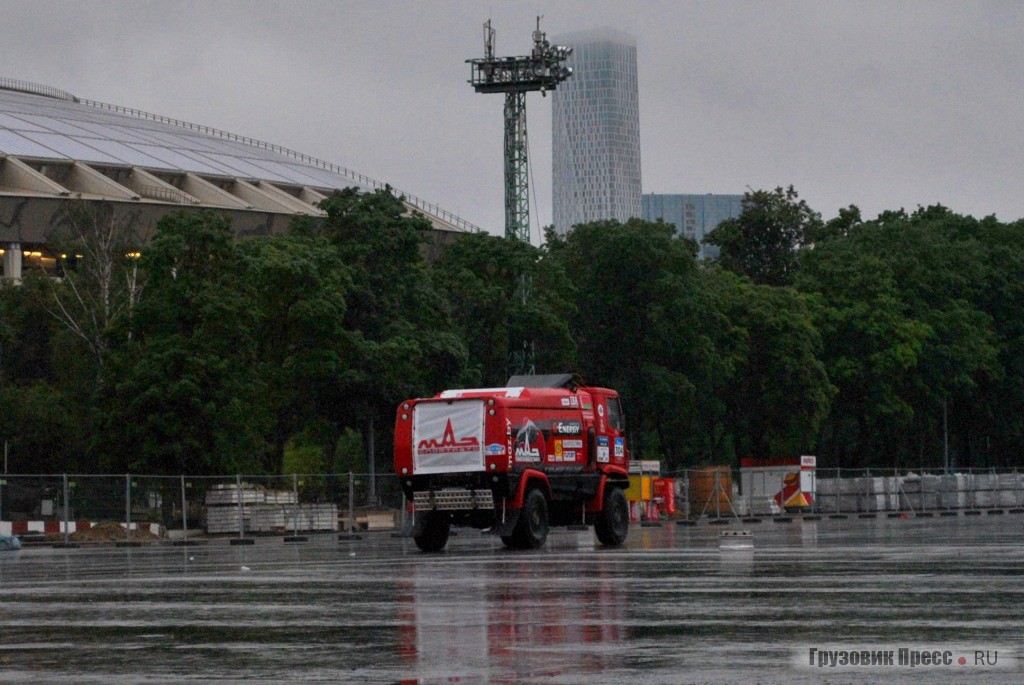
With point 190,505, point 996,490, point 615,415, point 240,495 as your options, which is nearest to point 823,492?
point 996,490

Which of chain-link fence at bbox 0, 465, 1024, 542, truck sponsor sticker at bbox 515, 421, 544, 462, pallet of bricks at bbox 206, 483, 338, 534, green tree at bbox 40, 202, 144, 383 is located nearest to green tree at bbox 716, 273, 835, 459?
chain-link fence at bbox 0, 465, 1024, 542

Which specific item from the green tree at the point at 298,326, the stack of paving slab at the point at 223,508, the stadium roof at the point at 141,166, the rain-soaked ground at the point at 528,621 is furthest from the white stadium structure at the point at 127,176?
the rain-soaked ground at the point at 528,621

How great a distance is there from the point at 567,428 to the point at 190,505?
15.6m

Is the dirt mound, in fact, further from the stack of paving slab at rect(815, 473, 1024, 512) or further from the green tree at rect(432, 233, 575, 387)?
the stack of paving slab at rect(815, 473, 1024, 512)

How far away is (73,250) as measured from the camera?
198ft

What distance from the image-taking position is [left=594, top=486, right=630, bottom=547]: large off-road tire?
31453mm

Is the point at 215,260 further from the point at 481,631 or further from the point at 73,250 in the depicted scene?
the point at 481,631

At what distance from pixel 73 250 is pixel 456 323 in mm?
14626

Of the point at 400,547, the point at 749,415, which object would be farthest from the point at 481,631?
the point at 749,415

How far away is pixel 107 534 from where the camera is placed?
40844 millimetres

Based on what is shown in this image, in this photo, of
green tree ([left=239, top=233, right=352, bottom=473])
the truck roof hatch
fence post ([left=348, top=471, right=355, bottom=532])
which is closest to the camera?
the truck roof hatch

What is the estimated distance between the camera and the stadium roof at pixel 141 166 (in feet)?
245

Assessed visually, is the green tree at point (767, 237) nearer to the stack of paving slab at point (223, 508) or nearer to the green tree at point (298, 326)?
the green tree at point (298, 326)

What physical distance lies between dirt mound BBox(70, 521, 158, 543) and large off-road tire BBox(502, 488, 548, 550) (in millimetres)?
14111
